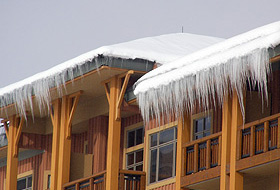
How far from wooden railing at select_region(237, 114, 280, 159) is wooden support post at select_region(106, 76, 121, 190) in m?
6.01

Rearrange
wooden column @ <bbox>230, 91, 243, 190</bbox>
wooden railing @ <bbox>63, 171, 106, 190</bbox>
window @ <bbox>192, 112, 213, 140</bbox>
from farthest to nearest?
wooden railing @ <bbox>63, 171, 106, 190</bbox> < window @ <bbox>192, 112, 213, 140</bbox> < wooden column @ <bbox>230, 91, 243, 190</bbox>

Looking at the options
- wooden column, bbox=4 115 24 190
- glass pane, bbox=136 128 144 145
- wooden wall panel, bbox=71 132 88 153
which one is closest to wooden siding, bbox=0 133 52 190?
wooden column, bbox=4 115 24 190

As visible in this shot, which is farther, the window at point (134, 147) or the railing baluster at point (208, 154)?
the window at point (134, 147)

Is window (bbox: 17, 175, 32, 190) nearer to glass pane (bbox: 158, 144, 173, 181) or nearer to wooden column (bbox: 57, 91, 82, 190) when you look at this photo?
wooden column (bbox: 57, 91, 82, 190)

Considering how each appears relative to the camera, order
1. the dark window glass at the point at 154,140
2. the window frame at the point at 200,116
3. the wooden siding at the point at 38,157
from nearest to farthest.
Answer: the window frame at the point at 200,116 → the dark window glass at the point at 154,140 → the wooden siding at the point at 38,157

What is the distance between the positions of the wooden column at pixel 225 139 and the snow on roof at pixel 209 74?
→ 1.22 ft

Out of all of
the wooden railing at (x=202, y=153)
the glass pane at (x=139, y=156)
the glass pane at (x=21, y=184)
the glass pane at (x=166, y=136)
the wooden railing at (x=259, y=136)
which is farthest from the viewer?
the glass pane at (x=21, y=184)

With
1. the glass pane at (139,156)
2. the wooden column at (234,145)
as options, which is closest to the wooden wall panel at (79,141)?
the glass pane at (139,156)

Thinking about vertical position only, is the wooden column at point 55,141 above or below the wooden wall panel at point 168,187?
above

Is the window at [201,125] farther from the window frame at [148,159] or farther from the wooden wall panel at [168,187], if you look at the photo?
the wooden wall panel at [168,187]

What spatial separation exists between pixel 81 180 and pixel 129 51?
186 inches

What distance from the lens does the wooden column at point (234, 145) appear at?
2567cm

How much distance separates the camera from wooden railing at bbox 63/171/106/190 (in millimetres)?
31250

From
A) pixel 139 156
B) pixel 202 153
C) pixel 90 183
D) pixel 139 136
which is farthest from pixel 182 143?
pixel 139 136
